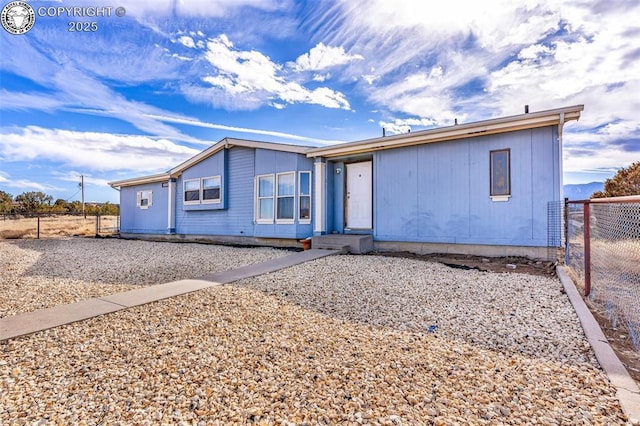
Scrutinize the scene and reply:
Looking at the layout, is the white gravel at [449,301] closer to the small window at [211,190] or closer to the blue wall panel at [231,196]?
the blue wall panel at [231,196]

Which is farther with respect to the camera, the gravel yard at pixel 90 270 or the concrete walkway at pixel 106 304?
the gravel yard at pixel 90 270

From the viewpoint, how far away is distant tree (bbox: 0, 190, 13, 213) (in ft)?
90.4

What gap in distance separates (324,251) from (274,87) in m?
7.06

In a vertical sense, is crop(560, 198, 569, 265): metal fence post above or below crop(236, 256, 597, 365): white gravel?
above

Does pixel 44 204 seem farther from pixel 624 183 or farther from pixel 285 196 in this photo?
pixel 624 183

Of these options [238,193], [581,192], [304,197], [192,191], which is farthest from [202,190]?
[581,192]

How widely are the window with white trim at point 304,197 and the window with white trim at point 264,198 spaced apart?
1110 mm

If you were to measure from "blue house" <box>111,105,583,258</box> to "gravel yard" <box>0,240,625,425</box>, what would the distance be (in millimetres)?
2936

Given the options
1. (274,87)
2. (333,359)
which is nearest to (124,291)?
(333,359)

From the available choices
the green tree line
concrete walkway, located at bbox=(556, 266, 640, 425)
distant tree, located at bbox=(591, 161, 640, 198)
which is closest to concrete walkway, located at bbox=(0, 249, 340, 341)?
concrete walkway, located at bbox=(556, 266, 640, 425)

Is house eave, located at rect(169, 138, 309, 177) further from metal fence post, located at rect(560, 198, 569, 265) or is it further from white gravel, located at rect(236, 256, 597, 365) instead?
metal fence post, located at rect(560, 198, 569, 265)

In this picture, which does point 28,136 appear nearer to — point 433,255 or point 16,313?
point 16,313

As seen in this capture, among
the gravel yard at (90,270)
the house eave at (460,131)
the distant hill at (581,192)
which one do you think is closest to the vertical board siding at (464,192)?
the house eave at (460,131)

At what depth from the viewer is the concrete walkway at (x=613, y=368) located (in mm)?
1865
